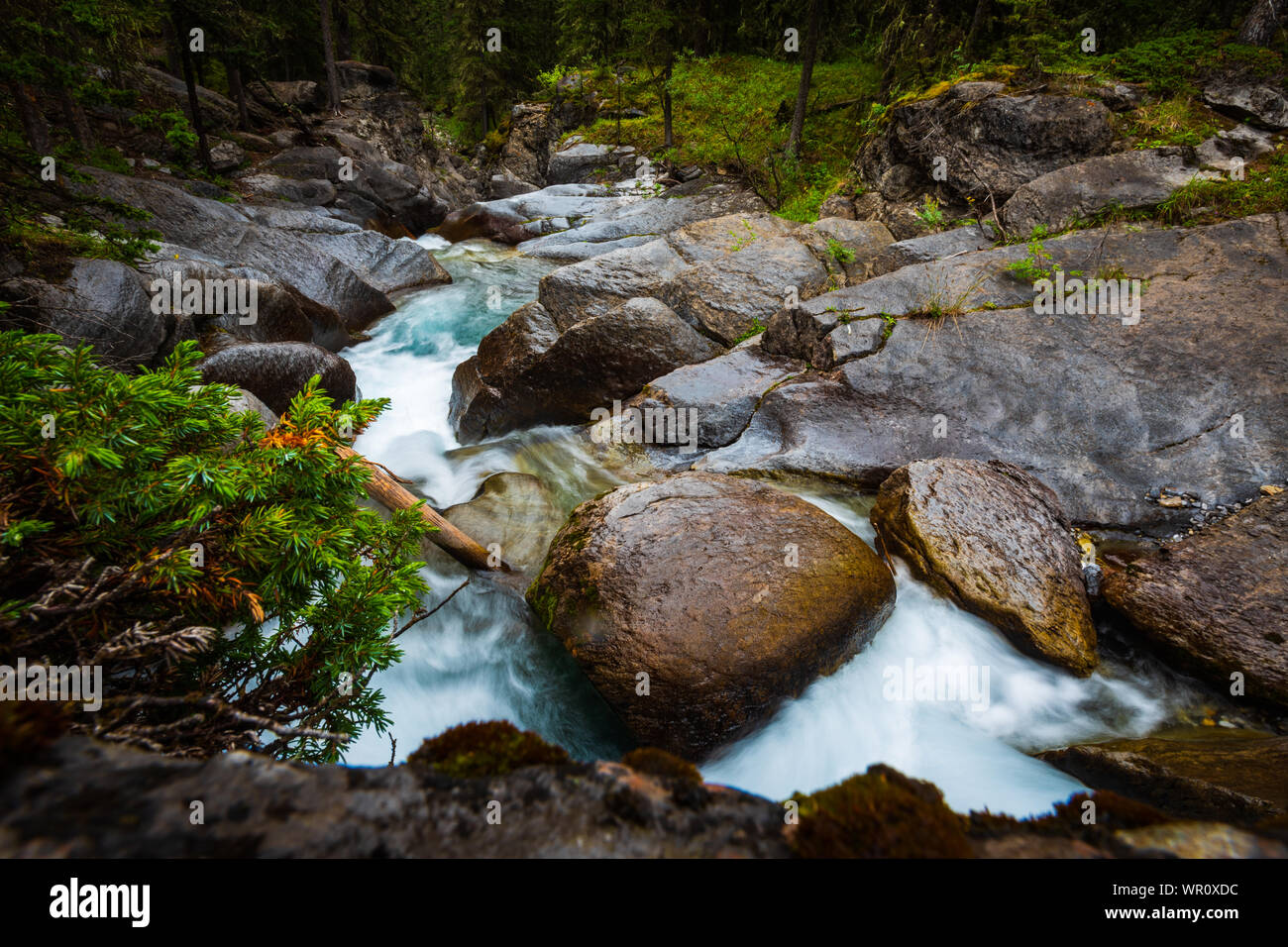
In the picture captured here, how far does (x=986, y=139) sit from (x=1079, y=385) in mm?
7158

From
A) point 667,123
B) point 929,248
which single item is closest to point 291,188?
point 667,123

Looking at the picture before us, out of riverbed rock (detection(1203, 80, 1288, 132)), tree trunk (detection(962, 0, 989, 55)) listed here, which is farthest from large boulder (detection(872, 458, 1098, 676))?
tree trunk (detection(962, 0, 989, 55))

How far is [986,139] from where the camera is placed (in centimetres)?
1088

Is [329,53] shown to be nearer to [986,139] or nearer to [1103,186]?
[986,139]

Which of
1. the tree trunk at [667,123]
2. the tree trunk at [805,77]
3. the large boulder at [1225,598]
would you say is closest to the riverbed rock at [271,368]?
the large boulder at [1225,598]

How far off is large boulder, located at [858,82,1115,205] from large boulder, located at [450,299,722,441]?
7.25 metres

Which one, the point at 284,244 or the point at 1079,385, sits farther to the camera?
the point at 284,244

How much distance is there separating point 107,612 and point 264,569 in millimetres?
484

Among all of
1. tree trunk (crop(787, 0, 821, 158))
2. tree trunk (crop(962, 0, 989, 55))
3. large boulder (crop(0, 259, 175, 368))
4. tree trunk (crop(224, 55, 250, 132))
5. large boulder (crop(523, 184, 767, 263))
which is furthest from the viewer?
tree trunk (crop(224, 55, 250, 132))

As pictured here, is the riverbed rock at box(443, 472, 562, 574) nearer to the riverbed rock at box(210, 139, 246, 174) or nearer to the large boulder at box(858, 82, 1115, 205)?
the large boulder at box(858, 82, 1115, 205)

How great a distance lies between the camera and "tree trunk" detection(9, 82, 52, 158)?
9852mm
